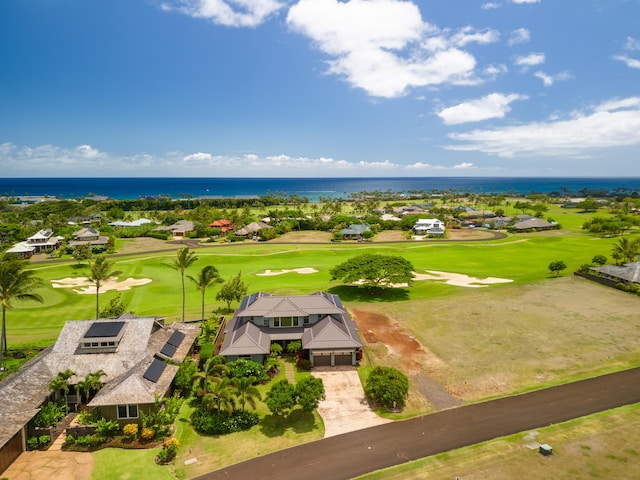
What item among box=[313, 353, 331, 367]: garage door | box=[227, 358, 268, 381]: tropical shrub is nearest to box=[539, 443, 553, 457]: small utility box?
box=[313, 353, 331, 367]: garage door

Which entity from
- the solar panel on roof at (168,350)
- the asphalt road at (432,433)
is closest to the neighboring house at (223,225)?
the solar panel on roof at (168,350)

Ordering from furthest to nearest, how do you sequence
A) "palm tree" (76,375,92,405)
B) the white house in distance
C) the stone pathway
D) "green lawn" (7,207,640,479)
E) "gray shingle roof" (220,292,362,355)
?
the white house in distance
"gray shingle roof" (220,292,362,355)
the stone pathway
"palm tree" (76,375,92,405)
"green lawn" (7,207,640,479)

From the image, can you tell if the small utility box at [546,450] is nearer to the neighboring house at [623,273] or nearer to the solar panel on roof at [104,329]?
the solar panel on roof at [104,329]

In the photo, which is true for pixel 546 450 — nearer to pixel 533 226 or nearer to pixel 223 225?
pixel 223 225

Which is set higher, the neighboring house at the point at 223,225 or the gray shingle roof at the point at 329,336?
the neighboring house at the point at 223,225

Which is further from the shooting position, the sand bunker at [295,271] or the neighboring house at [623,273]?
the sand bunker at [295,271]

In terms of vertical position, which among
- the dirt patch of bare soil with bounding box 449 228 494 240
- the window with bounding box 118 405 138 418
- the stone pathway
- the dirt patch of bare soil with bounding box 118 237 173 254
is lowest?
the stone pathway

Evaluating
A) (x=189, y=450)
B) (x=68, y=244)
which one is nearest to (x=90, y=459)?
(x=189, y=450)

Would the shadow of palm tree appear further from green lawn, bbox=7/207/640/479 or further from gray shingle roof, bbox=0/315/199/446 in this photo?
gray shingle roof, bbox=0/315/199/446

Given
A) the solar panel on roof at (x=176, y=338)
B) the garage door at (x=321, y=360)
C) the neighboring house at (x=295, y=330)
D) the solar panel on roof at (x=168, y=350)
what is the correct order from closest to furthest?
the solar panel on roof at (x=168, y=350) < the solar panel on roof at (x=176, y=338) < the neighboring house at (x=295, y=330) < the garage door at (x=321, y=360)

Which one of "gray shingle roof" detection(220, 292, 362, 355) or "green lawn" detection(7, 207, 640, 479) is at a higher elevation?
"gray shingle roof" detection(220, 292, 362, 355)
